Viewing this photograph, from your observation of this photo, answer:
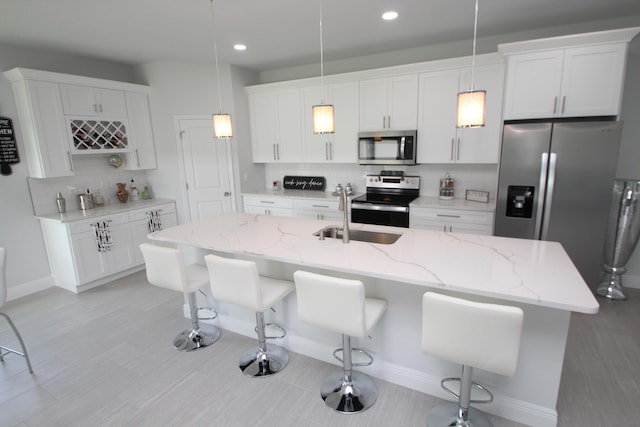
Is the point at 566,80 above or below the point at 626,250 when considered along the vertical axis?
above

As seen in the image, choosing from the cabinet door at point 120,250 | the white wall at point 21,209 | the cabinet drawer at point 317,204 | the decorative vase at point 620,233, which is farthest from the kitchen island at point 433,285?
the white wall at point 21,209

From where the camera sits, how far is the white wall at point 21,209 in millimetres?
3658

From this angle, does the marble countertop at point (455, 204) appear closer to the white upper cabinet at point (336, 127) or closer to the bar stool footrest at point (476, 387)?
the white upper cabinet at point (336, 127)

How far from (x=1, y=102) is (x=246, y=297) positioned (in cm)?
371

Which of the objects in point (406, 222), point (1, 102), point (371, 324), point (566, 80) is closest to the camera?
point (371, 324)

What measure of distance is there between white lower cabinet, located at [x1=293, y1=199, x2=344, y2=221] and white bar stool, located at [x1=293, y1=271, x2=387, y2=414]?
2.37 meters

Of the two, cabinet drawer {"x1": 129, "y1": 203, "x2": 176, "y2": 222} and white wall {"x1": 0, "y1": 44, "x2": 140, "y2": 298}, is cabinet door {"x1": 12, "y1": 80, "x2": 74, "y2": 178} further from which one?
cabinet drawer {"x1": 129, "y1": 203, "x2": 176, "y2": 222}

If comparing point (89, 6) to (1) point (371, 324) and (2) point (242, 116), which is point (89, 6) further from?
(1) point (371, 324)

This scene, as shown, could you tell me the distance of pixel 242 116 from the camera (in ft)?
16.3

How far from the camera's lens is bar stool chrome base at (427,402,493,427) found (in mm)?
1900

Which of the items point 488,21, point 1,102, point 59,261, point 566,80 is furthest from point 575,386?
point 1,102

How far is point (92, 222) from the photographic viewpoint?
12.9ft

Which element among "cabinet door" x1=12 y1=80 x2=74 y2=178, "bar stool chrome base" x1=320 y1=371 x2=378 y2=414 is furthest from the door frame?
"bar stool chrome base" x1=320 y1=371 x2=378 y2=414

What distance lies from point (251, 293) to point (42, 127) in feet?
11.1
